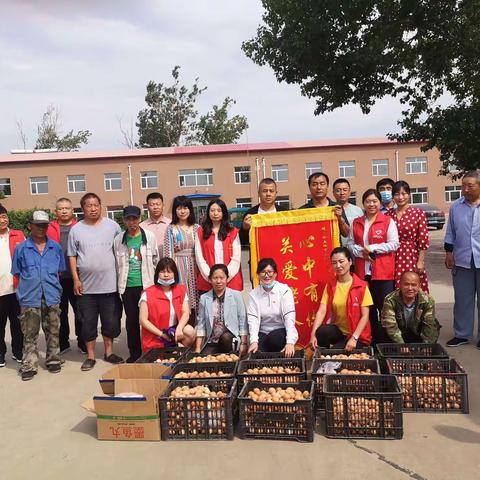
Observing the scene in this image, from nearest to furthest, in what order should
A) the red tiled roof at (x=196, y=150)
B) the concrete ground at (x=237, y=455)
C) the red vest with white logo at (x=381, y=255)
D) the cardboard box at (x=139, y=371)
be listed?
the concrete ground at (x=237, y=455)
the cardboard box at (x=139, y=371)
the red vest with white logo at (x=381, y=255)
the red tiled roof at (x=196, y=150)

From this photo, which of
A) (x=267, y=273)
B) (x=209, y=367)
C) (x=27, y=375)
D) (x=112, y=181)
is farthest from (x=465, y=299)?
(x=112, y=181)

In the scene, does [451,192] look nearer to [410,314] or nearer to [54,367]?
[410,314]

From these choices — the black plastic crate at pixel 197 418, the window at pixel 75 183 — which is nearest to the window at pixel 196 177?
the window at pixel 75 183

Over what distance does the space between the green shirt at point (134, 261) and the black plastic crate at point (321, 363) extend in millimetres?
1916

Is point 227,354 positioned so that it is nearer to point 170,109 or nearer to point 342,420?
point 342,420

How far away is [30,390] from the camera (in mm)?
4145

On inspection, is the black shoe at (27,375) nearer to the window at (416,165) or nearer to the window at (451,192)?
the window at (416,165)

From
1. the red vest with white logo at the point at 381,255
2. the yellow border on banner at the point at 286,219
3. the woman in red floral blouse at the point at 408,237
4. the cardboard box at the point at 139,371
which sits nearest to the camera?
the cardboard box at the point at 139,371

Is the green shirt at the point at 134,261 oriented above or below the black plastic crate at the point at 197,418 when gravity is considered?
above

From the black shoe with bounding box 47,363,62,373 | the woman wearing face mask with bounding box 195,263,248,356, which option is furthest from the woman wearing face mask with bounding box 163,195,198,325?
the black shoe with bounding box 47,363,62,373

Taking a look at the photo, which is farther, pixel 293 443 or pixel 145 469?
pixel 293 443

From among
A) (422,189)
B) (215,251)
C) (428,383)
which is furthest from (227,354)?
(422,189)

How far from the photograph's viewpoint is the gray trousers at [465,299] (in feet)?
15.5

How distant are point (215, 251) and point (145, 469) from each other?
7.29ft
